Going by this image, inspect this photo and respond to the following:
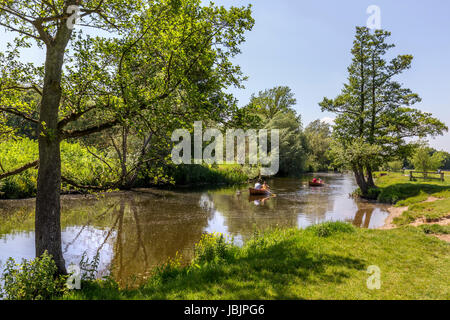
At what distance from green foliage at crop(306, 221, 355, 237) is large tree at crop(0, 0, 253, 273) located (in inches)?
238

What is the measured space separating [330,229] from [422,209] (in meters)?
9.25

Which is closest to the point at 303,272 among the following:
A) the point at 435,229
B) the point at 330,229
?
the point at 330,229

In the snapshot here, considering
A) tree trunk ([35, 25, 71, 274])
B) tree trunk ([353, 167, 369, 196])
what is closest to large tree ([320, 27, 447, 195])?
tree trunk ([353, 167, 369, 196])

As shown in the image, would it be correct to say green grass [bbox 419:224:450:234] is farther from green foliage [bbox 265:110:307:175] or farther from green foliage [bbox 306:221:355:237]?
green foliage [bbox 265:110:307:175]

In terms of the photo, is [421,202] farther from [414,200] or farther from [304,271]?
[304,271]

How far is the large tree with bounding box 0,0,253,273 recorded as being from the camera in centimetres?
589

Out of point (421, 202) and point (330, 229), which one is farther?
point (421, 202)

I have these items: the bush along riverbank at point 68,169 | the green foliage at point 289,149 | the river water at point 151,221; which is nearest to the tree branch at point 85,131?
the bush along riverbank at point 68,169

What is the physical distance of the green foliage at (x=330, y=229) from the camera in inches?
374

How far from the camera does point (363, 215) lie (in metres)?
17.8

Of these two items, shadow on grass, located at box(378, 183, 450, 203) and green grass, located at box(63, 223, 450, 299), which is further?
shadow on grass, located at box(378, 183, 450, 203)

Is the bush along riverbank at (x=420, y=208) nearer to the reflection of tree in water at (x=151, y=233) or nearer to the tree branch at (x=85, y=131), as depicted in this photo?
the reflection of tree in water at (x=151, y=233)
